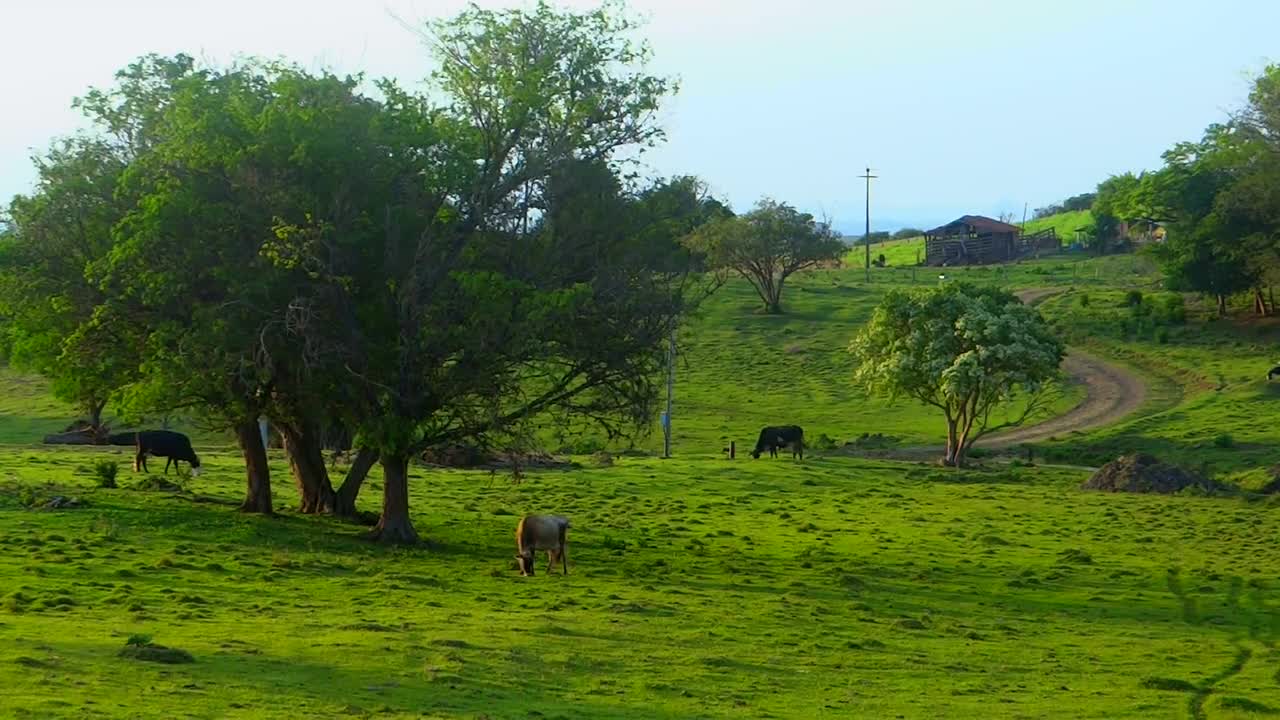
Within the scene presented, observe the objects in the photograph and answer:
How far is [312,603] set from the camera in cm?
2419

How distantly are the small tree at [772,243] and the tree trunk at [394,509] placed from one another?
70.0m

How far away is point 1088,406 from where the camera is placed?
76.8 metres

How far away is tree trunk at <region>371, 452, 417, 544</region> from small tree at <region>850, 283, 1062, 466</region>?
105 ft

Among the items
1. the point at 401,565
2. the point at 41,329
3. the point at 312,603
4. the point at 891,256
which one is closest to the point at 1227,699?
the point at 312,603

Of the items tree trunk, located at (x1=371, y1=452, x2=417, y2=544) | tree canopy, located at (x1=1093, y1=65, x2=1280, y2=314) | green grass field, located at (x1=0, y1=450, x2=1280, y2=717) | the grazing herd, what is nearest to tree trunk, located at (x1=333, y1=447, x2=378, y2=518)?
green grass field, located at (x1=0, y1=450, x2=1280, y2=717)

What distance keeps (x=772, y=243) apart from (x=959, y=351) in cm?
4389

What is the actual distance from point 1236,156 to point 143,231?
73952 mm

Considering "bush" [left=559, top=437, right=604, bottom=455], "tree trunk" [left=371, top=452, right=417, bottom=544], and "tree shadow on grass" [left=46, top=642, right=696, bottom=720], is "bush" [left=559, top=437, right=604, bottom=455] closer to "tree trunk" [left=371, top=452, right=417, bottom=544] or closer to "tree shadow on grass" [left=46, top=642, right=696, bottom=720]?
"tree trunk" [left=371, top=452, right=417, bottom=544]

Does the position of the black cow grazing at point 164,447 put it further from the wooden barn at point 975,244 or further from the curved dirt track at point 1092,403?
the wooden barn at point 975,244

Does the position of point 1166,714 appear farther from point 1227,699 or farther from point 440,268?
point 440,268

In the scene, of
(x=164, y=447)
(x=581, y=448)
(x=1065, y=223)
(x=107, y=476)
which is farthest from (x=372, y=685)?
(x=1065, y=223)

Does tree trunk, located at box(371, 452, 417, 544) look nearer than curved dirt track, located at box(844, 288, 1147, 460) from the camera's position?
Yes

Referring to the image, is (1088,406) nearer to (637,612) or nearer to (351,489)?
(351,489)

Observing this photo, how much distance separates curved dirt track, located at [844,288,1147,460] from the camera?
71375 mm
